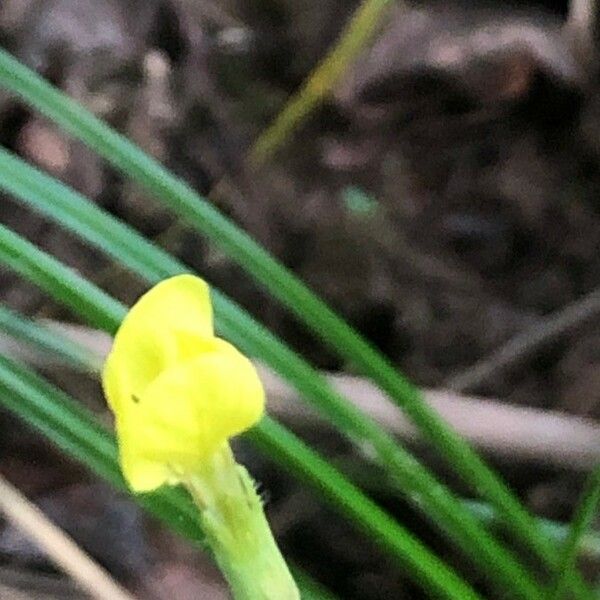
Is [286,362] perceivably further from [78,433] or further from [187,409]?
[187,409]

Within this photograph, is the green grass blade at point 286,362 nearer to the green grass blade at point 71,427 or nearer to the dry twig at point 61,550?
the green grass blade at point 71,427

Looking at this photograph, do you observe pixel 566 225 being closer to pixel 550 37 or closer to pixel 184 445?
pixel 550 37

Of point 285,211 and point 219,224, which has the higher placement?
point 285,211

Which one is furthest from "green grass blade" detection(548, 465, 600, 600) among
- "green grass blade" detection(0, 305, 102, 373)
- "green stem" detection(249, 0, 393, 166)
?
"green stem" detection(249, 0, 393, 166)

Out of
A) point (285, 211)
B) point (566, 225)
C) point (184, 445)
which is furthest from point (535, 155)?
point (184, 445)

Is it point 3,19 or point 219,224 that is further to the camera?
point 3,19

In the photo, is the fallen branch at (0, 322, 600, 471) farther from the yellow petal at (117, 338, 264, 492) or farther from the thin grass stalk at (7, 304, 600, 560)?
the yellow petal at (117, 338, 264, 492)

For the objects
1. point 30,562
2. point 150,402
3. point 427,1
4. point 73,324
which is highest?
point 427,1
